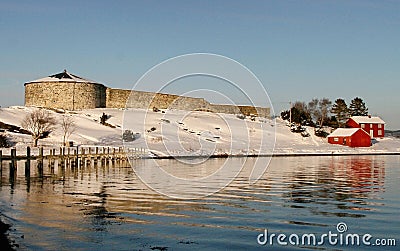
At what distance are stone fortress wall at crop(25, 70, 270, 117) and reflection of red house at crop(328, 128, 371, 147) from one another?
80.6ft

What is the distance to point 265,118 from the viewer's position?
3991 inches

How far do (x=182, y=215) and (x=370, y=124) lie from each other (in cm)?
8984

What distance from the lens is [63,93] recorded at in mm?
82125

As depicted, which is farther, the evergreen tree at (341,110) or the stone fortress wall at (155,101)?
the evergreen tree at (341,110)

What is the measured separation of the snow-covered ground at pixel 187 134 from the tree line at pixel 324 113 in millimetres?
4248

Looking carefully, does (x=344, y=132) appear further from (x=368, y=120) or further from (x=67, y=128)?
(x=67, y=128)

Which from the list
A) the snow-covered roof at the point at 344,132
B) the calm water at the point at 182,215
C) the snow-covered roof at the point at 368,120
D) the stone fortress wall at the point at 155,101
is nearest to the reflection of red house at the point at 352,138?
the snow-covered roof at the point at 344,132

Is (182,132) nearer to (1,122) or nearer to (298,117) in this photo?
(1,122)

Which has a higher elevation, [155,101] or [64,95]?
[64,95]

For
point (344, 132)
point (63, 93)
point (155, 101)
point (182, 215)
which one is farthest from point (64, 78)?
point (182, 215)

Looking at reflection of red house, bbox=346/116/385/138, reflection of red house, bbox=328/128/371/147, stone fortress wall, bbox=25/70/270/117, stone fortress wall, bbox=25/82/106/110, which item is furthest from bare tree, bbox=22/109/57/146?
reflection of red house, bbox=346/116/385/138

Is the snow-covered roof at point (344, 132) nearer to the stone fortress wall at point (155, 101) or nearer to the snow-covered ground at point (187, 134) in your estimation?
the snow-covered ground at point (187, 134)

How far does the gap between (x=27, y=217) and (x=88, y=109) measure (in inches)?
2801

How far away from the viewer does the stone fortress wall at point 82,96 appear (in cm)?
8231
